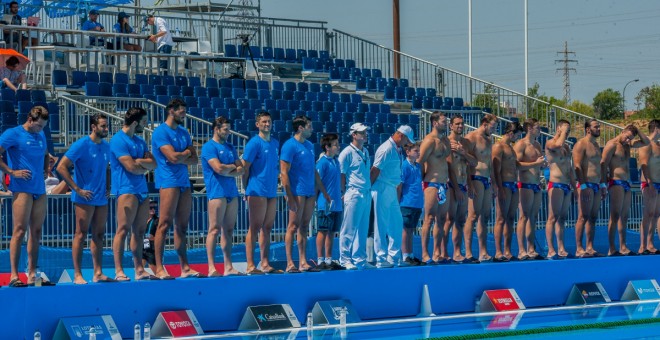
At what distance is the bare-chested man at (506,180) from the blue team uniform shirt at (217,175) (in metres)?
4.00

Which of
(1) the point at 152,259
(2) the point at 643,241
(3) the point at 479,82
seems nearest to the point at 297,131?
(1) the point at 152,259

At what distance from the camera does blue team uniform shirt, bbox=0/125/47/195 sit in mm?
11344

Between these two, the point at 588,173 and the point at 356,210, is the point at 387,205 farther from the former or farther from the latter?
the point at 588,173

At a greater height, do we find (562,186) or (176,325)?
(562,186)

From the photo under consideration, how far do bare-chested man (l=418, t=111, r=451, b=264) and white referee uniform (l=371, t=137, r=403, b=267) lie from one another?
0.37m

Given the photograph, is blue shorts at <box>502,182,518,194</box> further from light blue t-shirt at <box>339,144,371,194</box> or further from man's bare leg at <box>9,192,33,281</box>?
man's bare leg at <box>9,192,33,281</box>

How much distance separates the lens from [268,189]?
13109 millimetres

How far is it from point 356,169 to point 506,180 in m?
2.22

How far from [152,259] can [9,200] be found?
2080 mm

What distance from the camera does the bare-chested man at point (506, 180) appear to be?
50.3ft

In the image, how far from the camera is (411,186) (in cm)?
1498

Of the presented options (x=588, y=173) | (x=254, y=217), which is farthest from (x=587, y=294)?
(x=254, y=217)

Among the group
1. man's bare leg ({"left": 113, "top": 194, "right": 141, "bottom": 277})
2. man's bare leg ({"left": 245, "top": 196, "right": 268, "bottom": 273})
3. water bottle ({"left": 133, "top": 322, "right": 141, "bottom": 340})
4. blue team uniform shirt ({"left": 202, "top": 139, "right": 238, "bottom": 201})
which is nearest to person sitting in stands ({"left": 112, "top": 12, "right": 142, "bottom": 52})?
man's bare leg ({"left": 245, "top": 196, "right": 268, "bottom": 273})

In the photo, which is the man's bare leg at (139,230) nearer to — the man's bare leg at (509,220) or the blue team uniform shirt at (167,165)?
the blue team uniform shirt at (167,165)
